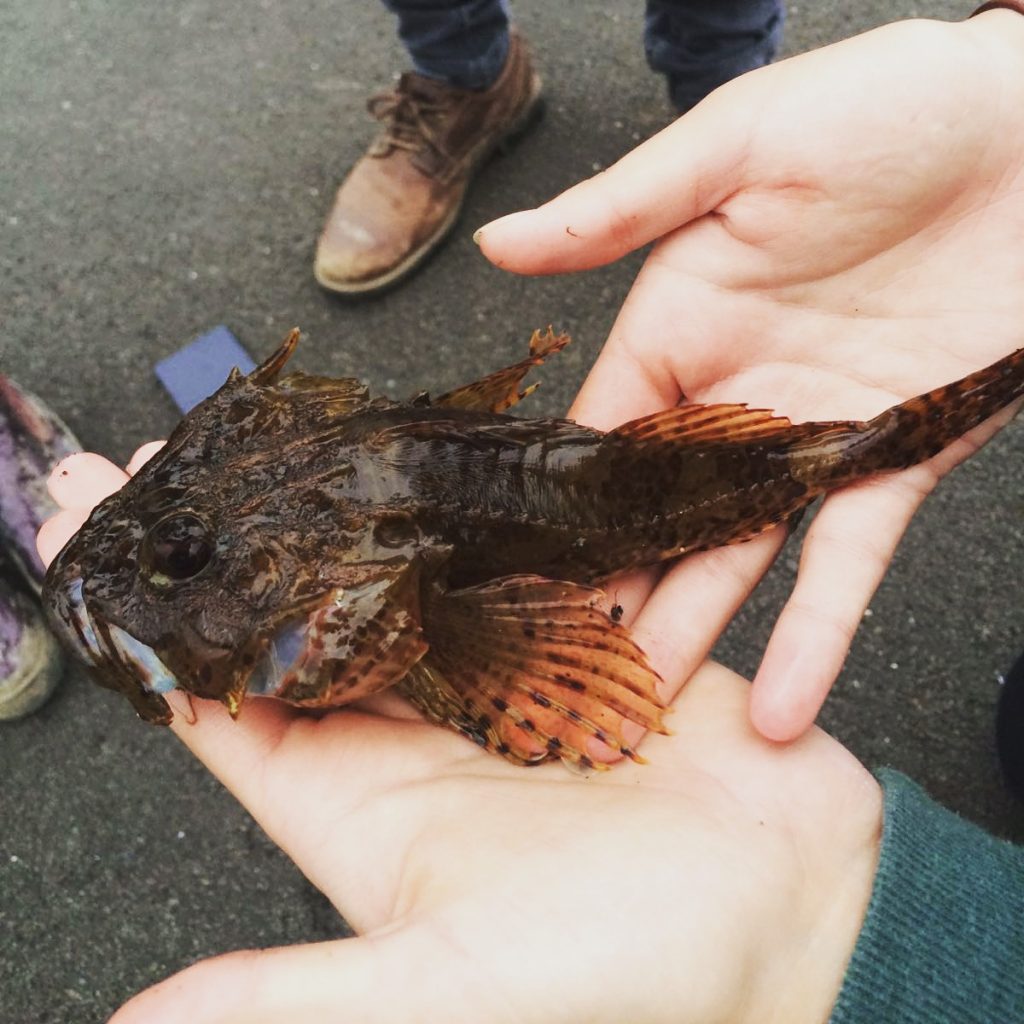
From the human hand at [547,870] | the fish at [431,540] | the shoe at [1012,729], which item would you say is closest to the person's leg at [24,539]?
the fish at [431,540]

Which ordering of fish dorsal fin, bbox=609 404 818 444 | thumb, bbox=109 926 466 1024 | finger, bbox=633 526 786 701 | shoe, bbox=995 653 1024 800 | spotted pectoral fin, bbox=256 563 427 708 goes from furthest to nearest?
shoe, bbox=995 653 1024 800
fish dorsal fin, bbox=609 404 818 444
finger, bbox=633 526 786 701
spotted pectoral fin, bbox=256 563 427 708
thumb, bbox=109 926 466 1024

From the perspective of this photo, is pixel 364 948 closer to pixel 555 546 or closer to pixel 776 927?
pixel 776 927

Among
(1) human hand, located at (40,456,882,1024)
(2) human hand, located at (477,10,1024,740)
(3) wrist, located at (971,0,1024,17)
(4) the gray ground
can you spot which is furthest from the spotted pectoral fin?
(3) wrist, located at (971,0,1024,17)

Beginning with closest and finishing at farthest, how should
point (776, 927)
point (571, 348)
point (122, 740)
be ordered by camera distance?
point (776, 927), point (122, 740), point (571, 348)

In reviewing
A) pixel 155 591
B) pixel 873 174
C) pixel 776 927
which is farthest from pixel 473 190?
pixel 776 927

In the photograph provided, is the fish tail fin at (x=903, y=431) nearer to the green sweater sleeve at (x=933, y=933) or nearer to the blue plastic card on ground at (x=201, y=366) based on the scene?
the green sweater sleeve at (x=933, y=933)

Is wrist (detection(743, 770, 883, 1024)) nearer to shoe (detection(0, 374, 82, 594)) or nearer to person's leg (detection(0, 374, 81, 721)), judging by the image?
person's leg (detection(0, 374, 81, 721))
